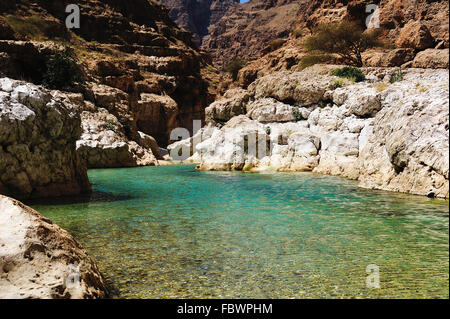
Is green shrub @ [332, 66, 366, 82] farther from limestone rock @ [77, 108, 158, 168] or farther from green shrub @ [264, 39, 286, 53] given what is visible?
green shrub @ [264, 39, 286, 53]

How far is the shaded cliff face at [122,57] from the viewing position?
2786cm

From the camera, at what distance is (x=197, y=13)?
144750 millimetres

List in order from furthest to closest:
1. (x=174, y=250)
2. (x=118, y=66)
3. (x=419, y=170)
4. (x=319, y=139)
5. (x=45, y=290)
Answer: (x=118, y=66), (x=319, y=139), (x=419, y=170), (x=174, y=250), (x=45, y=290)

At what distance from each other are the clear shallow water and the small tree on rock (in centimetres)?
2663

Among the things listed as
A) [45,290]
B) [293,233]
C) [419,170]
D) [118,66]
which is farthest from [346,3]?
[45,290]

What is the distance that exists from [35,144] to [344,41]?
2998cm

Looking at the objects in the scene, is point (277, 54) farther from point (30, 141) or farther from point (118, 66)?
point (30, 141)

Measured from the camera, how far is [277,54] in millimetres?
47844

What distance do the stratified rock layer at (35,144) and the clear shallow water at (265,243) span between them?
1153mm

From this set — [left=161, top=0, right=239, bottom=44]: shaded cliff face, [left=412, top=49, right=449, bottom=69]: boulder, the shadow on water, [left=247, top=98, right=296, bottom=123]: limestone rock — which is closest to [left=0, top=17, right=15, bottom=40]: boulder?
[left=247, top=98, right=296, bottom=123]: limestone rock

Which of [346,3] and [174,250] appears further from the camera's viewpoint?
[346,3]

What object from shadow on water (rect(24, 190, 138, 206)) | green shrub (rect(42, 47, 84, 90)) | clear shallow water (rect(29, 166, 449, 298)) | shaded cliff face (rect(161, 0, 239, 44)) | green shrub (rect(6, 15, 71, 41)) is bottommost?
shadow on water (rect(24, 190, 138, 206))

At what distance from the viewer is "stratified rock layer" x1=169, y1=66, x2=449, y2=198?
9016mm

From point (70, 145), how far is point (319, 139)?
39.2 ft
